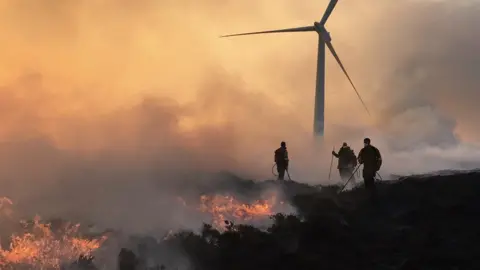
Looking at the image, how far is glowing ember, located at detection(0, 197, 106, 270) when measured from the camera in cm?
2522

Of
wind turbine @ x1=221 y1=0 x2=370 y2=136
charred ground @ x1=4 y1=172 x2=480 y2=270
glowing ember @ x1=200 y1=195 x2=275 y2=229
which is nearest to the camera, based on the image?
charred ground @ x1=4 y1=172 x2=480 y2=270

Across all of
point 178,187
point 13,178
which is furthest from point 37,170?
point 178,187

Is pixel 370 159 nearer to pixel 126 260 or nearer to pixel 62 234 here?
pixel 126 260

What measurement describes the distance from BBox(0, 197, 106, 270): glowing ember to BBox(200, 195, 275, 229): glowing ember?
259 inches

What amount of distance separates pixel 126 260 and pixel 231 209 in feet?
26.3

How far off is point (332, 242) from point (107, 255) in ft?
36.5

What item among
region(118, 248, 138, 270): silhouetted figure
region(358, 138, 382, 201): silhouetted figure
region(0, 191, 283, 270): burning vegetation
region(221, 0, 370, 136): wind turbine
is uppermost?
region(221, 0, 370, 136): wind turbine

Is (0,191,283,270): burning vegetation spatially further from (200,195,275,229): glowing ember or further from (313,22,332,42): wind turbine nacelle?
(313,22,332,42): wind turbine nacelle

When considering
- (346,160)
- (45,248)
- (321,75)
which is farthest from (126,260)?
(321,75)

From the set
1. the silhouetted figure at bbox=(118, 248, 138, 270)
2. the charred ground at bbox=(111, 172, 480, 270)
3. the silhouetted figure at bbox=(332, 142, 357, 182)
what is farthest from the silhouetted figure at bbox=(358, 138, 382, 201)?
the silhouetted figure at bbox=(118, 248, 138, 270)

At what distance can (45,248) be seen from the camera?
2642 centimetres

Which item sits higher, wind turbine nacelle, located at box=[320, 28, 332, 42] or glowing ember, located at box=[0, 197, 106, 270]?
wind turbine nacelle, located at box=[320, 28, 332, 42]

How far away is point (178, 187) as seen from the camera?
3891cm

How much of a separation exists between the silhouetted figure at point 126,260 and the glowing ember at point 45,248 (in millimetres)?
1617
